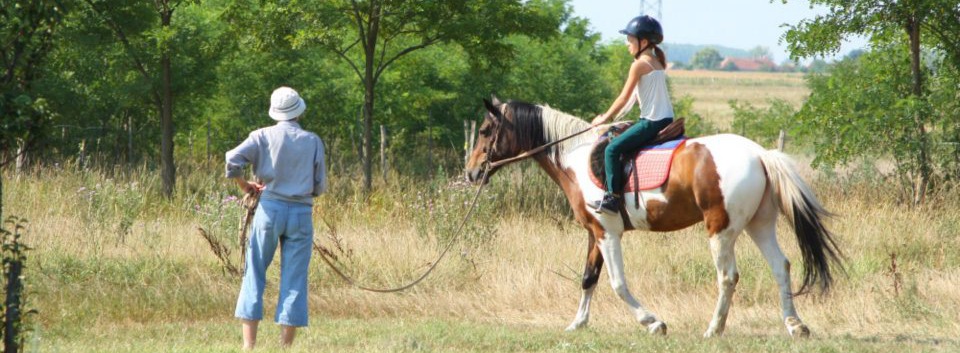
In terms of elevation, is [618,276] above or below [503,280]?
above

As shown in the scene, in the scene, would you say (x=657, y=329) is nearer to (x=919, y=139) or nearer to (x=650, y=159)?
(x=650, y=159)

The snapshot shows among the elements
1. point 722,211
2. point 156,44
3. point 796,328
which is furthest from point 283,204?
Answer: point 156,44

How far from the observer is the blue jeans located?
25.0 ft

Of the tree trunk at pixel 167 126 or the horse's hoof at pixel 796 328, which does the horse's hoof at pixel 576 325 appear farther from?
the tree trunk at pixel 167 126

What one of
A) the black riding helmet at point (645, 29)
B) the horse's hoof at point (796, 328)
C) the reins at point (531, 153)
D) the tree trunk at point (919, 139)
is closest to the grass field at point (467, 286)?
the horse's hoof at point (796, 328)

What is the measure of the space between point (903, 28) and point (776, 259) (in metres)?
9.81

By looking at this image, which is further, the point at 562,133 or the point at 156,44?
the point at 156,44

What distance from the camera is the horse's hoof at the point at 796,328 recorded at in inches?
352

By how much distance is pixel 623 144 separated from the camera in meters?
9.25

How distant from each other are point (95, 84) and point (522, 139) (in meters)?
15.4

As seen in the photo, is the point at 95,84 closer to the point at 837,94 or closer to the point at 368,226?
the point at 368,226

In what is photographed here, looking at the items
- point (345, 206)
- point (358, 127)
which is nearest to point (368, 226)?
point (345, 206)

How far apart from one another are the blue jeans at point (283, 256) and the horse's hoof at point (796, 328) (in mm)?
3784

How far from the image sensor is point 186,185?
19.3m
